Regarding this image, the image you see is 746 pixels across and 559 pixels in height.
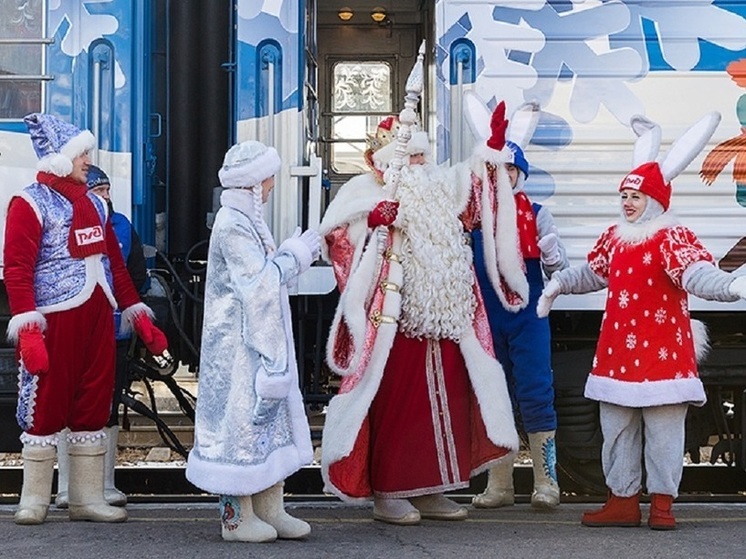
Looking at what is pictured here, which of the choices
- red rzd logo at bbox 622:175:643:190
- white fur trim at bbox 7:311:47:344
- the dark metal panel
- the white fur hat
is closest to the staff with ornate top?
the white fur hat

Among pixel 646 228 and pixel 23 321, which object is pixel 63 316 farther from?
pixel 646 228

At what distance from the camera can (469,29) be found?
5.96m

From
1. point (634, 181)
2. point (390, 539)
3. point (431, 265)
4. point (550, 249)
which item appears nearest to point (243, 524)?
point (390, 539)

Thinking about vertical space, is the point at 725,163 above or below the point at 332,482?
above

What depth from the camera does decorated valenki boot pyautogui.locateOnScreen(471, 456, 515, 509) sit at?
564 centimetres

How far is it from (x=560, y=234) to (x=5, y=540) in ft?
8.73

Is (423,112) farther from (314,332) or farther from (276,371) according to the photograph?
(276,371)

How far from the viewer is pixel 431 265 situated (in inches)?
202

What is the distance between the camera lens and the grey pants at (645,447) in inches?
195

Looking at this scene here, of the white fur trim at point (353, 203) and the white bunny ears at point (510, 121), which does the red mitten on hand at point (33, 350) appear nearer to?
the white fur trim at point (353, 203)

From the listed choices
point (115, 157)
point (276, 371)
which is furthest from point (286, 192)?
point (276, 371)

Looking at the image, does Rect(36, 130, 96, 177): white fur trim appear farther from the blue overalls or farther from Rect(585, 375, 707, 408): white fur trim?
Rect(585, 375, 707, 408): white fur trim

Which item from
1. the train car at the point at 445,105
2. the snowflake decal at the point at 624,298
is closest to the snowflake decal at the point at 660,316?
the snowflake decal at the point at 624,298

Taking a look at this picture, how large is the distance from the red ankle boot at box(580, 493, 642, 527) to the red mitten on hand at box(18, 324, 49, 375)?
7.00 feet
